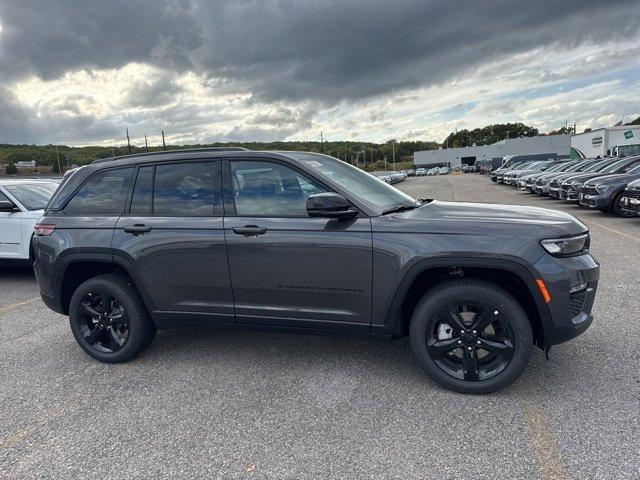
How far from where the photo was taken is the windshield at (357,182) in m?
3.43

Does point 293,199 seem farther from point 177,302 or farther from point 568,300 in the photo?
point 568,300

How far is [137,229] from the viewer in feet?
12.1

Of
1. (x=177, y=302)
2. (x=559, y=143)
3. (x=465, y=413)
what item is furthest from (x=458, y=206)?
(x=559, y=143)

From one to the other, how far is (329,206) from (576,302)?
1.78 meters

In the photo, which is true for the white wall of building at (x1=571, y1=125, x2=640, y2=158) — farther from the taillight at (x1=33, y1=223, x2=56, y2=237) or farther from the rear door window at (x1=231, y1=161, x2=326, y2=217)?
the taillight at (x1=33, y1=223, x2=56, y2=237)

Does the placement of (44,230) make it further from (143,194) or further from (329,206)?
(329,206)

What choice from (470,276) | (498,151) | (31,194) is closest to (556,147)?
(498,151)

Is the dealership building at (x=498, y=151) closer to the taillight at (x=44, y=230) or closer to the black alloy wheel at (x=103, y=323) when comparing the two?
the black alloy wheel at (x=103, y=323)

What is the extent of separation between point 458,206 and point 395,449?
1960 millimetres

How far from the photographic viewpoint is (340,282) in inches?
127

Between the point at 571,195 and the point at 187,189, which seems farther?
the point at 571,195

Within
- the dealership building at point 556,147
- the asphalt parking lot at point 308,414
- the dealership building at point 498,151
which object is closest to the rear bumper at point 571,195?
the asphalt parking lot at point 308,414

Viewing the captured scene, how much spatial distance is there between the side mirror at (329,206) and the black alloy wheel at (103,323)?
206 centimetres

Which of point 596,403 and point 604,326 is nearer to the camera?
point 596,403
